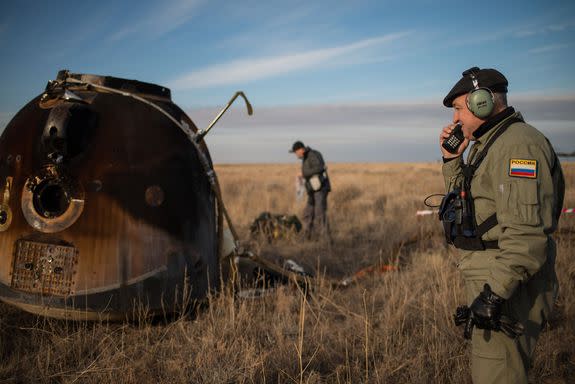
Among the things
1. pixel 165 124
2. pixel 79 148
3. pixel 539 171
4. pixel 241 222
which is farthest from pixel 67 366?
pixel 241 222

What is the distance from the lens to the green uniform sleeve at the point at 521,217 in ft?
6.66

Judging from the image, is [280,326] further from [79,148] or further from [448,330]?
[79,148]

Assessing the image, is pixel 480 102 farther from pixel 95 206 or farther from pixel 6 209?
pixel 6 209

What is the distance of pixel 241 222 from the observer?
34.0ft

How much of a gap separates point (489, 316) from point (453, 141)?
44.1 inches

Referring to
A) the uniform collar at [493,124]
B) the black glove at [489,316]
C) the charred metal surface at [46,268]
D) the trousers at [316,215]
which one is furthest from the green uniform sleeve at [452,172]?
the trousers at [316,215]

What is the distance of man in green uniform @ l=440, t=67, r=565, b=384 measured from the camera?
2.04 metres

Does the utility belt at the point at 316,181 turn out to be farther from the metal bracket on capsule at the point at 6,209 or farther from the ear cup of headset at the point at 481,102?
the ear cup of headset at the point at 481,102

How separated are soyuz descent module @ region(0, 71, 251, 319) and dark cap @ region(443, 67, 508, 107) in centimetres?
238

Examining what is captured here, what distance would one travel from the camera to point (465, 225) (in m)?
2.35

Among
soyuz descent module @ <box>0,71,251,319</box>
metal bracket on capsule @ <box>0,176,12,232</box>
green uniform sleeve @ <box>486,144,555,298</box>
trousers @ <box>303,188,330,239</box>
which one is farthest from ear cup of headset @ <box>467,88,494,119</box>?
trousers @ <box>303,188,330,239</box>

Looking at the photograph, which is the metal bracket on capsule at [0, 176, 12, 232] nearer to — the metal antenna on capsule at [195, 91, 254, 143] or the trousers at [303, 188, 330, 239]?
the metal antenna on capsule at [195, 91, 254, 143]

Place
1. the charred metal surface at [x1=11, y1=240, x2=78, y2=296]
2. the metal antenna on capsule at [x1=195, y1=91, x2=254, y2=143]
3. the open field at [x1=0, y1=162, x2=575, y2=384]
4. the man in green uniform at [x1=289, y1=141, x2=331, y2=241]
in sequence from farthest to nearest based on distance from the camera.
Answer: the man in green uniform at [x1=289, y1=141, x2=331, y2=241] < the metal antenna on capsule at [x1=195, y1=91, x2=254, y2=143] < the charred metal surface at [x1=11, y1=240, x2=78, y2=296] < the open field at [x1=0, y1=162, x2=575, y2=384]

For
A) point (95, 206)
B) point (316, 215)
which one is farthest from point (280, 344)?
point (316, 215)
